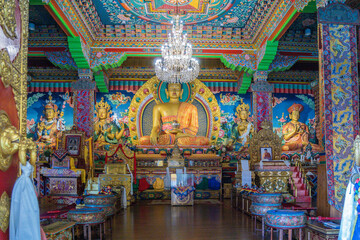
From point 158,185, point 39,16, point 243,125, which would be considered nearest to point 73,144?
point 158,185

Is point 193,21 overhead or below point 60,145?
overhead

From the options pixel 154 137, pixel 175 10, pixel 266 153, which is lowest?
pixel 266 153

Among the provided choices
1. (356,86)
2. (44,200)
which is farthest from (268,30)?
(44,200)

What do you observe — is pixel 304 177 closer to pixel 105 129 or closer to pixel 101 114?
pixel 105 129

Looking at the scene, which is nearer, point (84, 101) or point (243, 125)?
point (84, 101)

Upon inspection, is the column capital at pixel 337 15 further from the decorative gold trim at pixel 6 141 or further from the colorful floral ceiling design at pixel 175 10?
the decorative gold trim at pixel 6 141

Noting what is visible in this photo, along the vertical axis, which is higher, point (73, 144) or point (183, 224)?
point (73, 144)

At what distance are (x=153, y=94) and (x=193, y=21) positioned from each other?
171 inches

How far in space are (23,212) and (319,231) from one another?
3170 millimetres

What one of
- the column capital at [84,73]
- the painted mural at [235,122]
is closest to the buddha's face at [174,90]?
the painted mural at [235,122]

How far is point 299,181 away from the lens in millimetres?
8773

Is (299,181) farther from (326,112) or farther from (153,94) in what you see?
(153,94)

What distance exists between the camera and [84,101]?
9695 millimetres

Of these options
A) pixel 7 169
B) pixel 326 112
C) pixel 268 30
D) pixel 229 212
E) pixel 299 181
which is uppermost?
pixel 268 30
